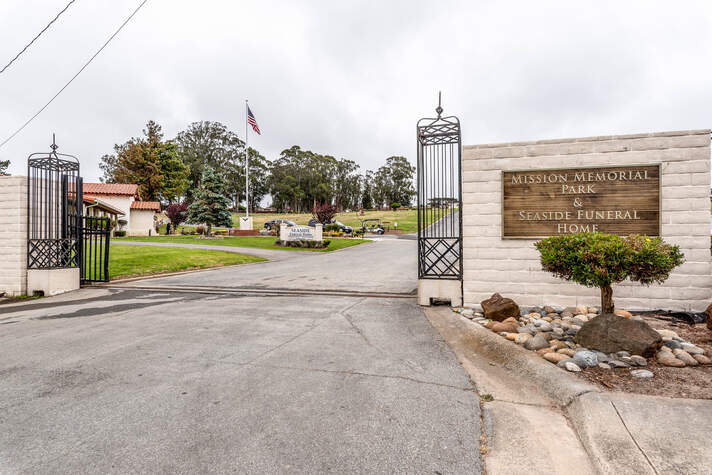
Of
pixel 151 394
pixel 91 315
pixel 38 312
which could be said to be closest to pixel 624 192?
pixel 151 394

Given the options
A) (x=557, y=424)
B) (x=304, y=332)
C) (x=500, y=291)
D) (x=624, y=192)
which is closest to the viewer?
(x=557, y=424)

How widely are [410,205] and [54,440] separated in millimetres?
95752

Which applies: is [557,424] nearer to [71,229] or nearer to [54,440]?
[54,440]

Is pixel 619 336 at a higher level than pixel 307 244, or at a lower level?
lower

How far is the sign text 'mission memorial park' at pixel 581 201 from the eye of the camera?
549 cm

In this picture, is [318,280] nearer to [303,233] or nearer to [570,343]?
[570,343]

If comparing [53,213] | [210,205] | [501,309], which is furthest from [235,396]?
[210,205]

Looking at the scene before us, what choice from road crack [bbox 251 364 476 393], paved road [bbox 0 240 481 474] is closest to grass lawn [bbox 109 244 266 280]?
paved road [bbox 0 240 481 474]

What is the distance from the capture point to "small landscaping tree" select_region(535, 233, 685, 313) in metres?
3.88

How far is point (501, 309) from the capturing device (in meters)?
Answer: 5.34

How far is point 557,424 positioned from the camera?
2.70m

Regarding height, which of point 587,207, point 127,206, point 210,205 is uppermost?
point 210,205

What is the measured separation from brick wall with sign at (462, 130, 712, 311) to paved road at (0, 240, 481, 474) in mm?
1702

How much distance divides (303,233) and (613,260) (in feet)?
69.4
